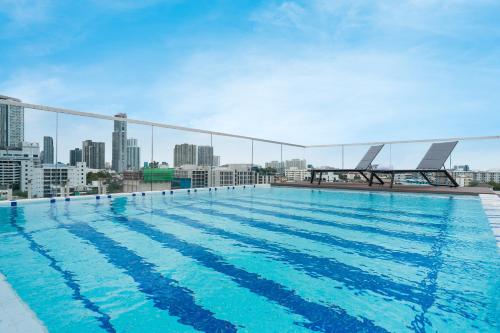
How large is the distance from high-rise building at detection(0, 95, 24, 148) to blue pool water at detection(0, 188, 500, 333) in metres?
2.22

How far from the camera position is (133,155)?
827 cm

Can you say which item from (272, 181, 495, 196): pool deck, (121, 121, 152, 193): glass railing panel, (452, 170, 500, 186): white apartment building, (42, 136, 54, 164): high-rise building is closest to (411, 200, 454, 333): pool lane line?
(272, 181, 495, 196): pool deck

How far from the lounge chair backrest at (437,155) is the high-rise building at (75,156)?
34.4 feet

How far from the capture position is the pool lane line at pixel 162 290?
1569mm

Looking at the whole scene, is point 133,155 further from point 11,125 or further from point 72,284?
point 72,284

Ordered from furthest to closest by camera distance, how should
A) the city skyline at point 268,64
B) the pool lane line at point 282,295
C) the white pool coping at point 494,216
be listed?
the city skyline at point 268,64 < the white pool coping at point 494,216 < the pool lane line at point 282,295

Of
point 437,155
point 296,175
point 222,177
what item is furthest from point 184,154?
point 437,155

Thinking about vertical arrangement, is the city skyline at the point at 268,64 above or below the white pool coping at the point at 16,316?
above

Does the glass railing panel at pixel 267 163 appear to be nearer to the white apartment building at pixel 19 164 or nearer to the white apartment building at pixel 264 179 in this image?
the white apartment building at pixel 264 179

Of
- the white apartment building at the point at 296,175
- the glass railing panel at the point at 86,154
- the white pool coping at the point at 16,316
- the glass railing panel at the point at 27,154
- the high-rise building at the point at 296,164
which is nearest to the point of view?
the white pool coping at the point at 16,316

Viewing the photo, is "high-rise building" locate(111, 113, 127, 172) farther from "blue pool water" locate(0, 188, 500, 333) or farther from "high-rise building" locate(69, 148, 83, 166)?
"blue pool water" locate(0, 188, 500, 333)

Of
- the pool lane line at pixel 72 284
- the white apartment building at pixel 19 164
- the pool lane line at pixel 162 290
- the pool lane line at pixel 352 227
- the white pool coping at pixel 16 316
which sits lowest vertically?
the pool lane line at pixel 352 227

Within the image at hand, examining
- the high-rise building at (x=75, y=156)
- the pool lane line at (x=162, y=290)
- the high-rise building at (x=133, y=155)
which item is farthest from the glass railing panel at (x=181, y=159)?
the pool lane line at (x=162, y=290)

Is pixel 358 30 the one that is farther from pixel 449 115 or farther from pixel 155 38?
pixel 155 38
